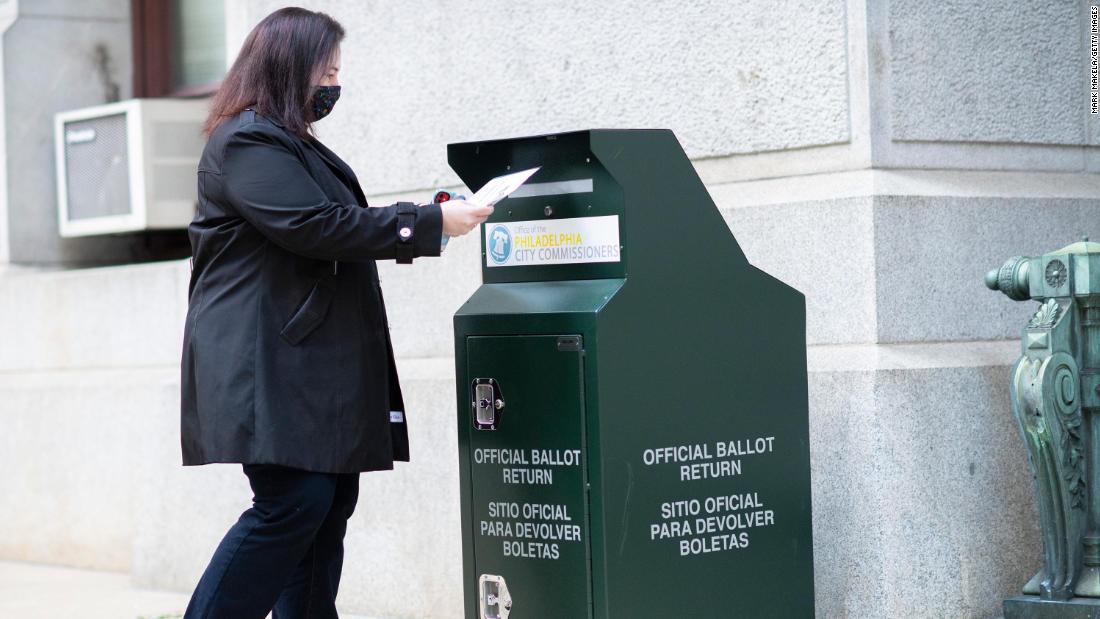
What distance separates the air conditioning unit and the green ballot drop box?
164 inches

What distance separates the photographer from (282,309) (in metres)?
3.69

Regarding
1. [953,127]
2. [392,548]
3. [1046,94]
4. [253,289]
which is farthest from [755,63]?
[392,548]

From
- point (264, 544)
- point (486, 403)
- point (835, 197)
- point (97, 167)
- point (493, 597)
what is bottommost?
point (493, 597)

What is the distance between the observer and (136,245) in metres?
8.15

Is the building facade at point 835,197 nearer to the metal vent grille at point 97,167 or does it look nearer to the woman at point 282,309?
the woman at point 282,309

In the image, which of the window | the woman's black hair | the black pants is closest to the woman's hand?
the woman's black hair

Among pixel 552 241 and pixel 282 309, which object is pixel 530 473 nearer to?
pixel 552 241

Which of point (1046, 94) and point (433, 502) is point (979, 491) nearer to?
point (1046, 94)

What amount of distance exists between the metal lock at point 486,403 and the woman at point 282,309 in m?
0.28

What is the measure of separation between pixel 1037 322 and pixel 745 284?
0.92 metres

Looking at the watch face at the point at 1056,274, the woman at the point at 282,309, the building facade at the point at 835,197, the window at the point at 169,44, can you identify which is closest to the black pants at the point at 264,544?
the woman at the point at 282,309

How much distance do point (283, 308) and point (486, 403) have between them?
21.0 inches

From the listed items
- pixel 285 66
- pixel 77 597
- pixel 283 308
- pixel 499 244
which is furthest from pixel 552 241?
pixel 77 597

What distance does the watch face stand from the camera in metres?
4.04
